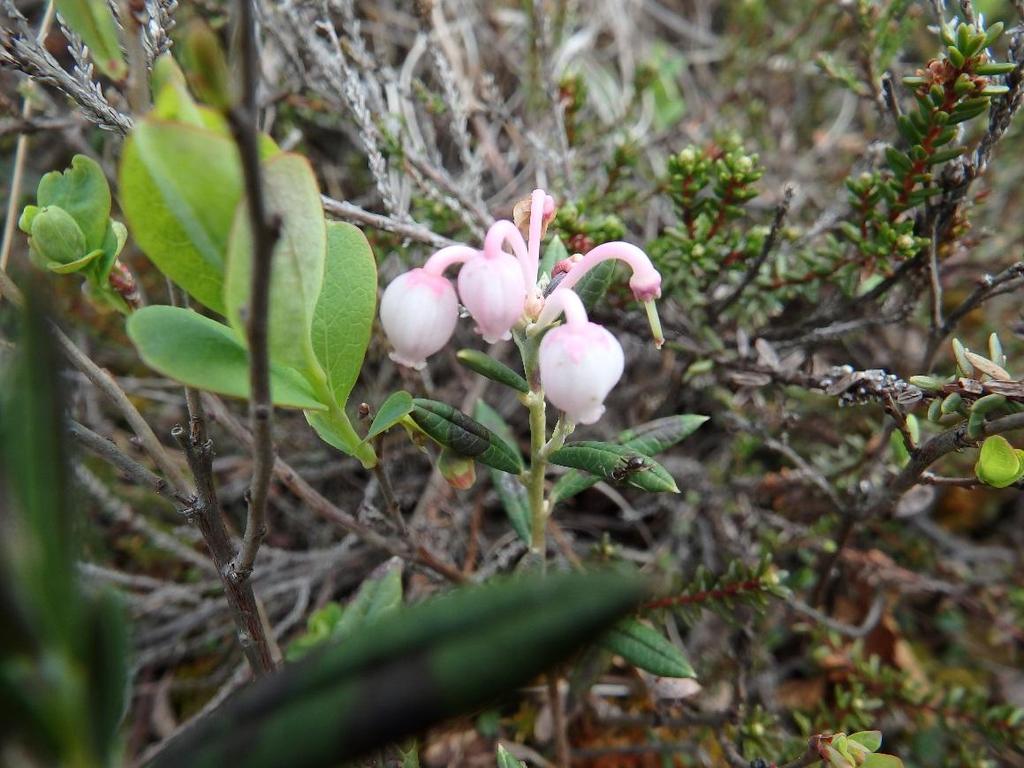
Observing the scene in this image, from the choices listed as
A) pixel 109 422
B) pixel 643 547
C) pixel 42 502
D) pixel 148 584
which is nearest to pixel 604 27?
pixel 643 547

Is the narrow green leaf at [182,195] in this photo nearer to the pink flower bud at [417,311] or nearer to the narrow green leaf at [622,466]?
the pink flower bud at [417,311]

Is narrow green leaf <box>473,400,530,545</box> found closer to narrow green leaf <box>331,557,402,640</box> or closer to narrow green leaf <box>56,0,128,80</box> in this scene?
narrow green leaf <box>331,557,402,640</box>

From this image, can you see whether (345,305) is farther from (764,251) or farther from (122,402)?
(764,251)

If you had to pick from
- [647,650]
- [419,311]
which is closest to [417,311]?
[419,311]

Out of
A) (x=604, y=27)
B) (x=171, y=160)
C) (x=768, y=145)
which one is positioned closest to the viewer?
(x=171, y=160)

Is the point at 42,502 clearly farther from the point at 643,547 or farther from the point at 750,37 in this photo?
the point at 750,37

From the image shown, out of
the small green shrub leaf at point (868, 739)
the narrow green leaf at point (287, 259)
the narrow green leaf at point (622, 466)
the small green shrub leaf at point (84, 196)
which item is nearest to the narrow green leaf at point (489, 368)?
the narrow green leaf at point (622, 466)
